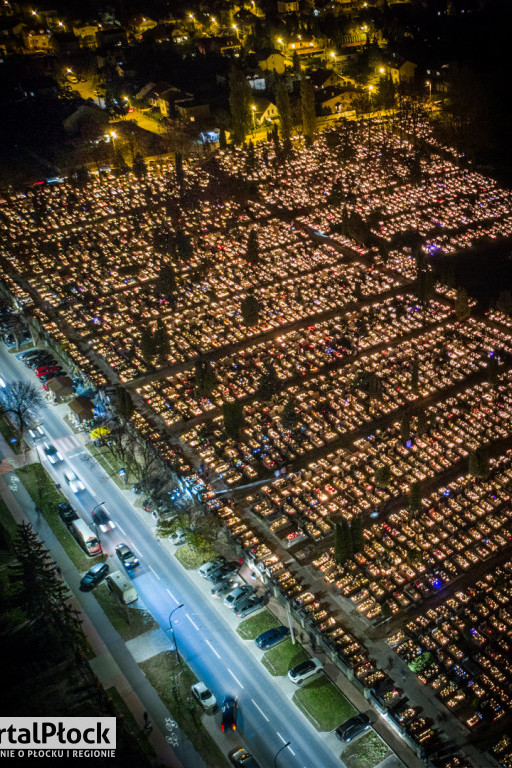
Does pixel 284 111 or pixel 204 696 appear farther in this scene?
pixel 284 111

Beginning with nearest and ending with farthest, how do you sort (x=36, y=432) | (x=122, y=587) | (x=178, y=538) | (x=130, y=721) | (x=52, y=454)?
(x=130, y=721), (x=122, y=587), (x=178, y=538), (x=52, y=454), (x=36, y=432)

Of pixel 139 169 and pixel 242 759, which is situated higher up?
pixel 139 169

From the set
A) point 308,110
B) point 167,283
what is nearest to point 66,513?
point 167,283

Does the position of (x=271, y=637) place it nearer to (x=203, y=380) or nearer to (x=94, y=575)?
(x=94, y=575)

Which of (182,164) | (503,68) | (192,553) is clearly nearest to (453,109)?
(503,68)

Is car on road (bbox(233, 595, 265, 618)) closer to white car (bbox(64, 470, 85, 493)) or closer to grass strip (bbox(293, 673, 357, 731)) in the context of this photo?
grass strip (bbox(293, 673, 357, 731))

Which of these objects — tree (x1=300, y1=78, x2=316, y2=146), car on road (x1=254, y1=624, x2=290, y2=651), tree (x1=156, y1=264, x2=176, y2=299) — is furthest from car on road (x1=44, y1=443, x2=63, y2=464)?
tree (x1=300, y1=78, x2=316, y2=146)
